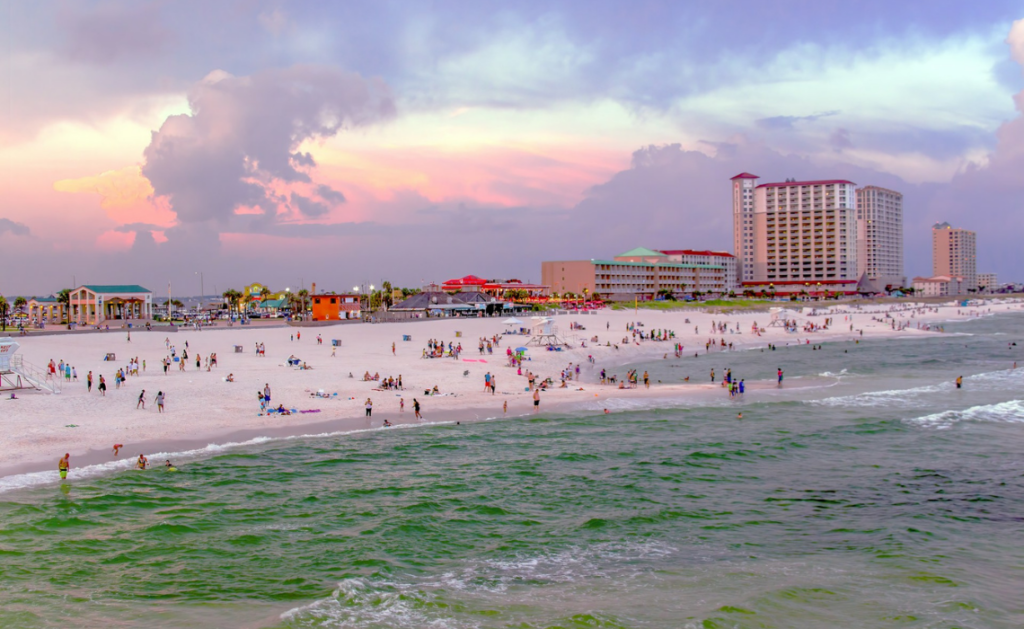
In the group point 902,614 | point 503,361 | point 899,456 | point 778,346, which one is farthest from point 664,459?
point 778,346

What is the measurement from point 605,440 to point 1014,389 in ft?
84.0

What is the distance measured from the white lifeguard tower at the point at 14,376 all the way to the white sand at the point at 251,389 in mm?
687

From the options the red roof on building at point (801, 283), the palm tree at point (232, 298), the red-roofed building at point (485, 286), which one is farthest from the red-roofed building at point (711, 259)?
the palm tree at point (232, 298)

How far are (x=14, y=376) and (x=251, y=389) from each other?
10.8 m

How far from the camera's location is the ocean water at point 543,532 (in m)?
11.5

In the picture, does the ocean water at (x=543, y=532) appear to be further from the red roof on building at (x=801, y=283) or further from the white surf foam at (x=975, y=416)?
the red roof on building at (x=801, y=283)

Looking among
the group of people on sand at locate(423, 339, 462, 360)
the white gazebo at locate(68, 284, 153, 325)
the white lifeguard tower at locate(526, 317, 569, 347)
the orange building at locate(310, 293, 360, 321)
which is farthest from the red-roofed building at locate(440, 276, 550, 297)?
the group of people on sand at locate(423, 339, 462, 360)

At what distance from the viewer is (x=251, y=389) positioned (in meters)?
30.4

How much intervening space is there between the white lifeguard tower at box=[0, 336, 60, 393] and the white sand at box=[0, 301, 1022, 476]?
2.25ft

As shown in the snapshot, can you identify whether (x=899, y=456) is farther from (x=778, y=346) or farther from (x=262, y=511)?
(x=778, y=346)

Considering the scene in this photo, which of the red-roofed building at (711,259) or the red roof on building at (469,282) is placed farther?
the red-roofed building at (711,259)

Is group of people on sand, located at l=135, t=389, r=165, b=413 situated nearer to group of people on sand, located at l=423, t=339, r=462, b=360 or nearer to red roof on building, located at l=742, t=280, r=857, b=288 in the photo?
group of people on sand, located at l=423, t=339, r=462, b=360

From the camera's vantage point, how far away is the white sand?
2223cm

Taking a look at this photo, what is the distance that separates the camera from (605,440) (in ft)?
78.7
